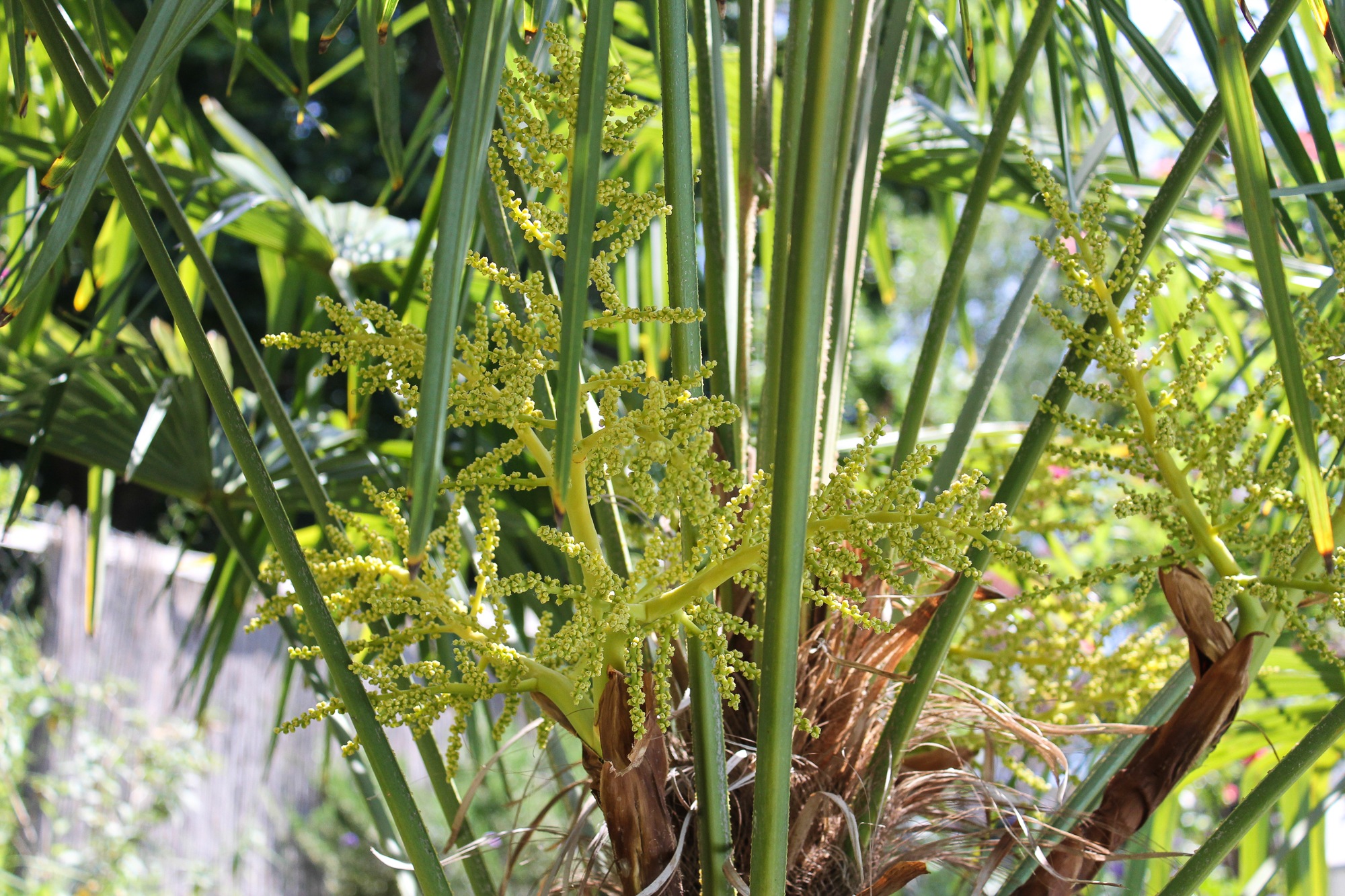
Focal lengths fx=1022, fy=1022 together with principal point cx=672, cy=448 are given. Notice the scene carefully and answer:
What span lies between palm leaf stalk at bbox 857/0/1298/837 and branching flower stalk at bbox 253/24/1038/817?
12cm

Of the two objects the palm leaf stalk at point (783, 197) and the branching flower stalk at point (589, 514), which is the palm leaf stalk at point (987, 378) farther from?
the branching flower stalk at point (589, 514)

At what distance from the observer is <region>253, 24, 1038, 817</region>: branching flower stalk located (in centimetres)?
39

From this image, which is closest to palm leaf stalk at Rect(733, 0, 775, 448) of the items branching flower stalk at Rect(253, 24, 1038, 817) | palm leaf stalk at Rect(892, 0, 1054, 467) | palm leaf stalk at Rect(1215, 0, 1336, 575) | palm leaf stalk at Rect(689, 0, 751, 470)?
palm leaf stalk at Rect(689, 0, 751, 470)

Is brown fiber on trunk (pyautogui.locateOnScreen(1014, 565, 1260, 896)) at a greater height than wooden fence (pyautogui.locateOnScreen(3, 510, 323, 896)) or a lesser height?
greater

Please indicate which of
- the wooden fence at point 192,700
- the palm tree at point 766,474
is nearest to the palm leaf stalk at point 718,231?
the palm tree at point 766,474

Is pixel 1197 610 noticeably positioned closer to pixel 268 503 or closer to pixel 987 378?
pixel 987 378

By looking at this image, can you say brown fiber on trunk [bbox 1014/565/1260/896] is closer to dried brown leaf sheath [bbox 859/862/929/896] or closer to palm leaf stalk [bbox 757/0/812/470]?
dried brown leaf sheath [bbox 859/862/929/896]

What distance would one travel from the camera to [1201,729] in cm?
52

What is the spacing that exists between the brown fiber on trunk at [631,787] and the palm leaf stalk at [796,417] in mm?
71

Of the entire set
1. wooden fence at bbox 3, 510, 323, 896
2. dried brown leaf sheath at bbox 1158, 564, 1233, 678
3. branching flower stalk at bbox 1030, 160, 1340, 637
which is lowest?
wooden fence at bbox 3, 510, 323, 896

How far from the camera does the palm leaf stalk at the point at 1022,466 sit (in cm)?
51

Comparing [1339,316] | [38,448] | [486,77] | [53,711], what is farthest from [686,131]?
[53,711]

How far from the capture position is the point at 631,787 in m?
0.45

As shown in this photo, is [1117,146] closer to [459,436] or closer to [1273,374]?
[459,436]
